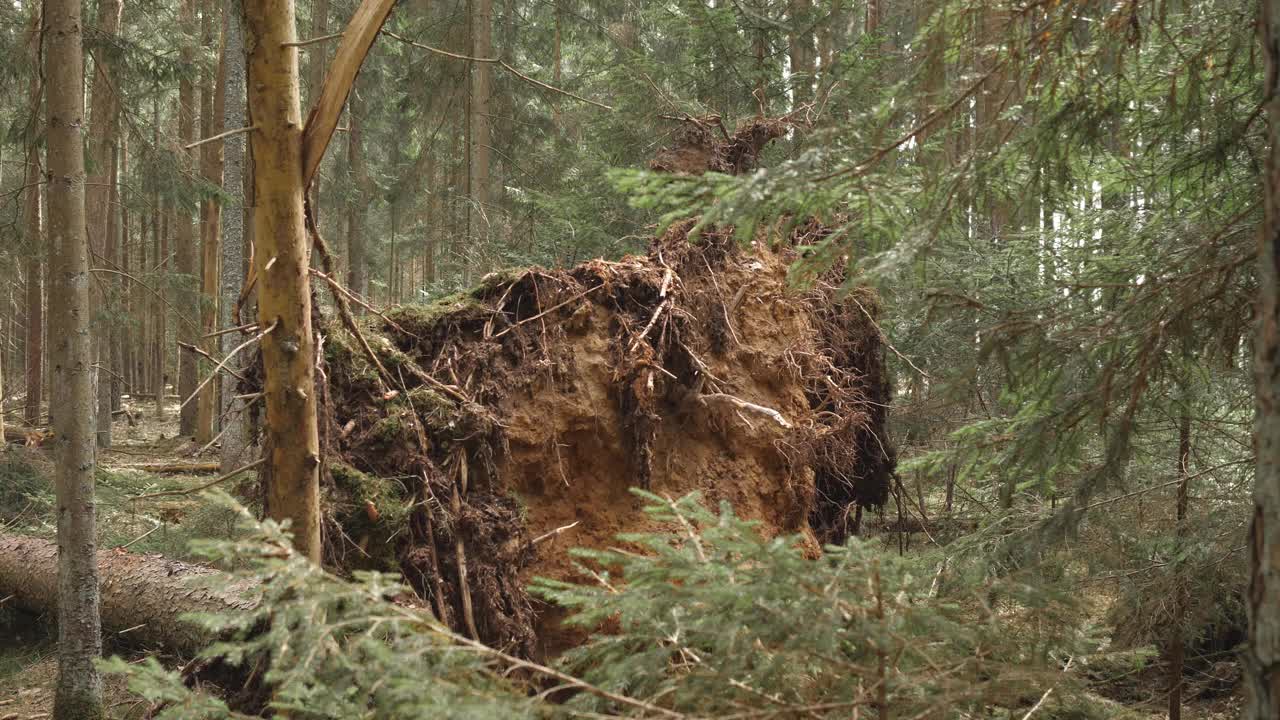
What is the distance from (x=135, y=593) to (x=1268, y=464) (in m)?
7.20

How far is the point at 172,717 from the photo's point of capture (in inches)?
94.1

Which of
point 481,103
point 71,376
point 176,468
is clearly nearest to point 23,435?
point 176,468

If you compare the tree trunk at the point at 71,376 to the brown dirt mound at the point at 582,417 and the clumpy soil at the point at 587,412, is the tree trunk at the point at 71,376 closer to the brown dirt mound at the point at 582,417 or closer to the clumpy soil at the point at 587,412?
the clumpy soil at the point at 587,412

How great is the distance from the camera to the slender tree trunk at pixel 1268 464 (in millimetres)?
2117

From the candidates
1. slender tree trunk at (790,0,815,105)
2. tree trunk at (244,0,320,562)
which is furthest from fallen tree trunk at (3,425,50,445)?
slender tree trunk at (790,0,815,105)

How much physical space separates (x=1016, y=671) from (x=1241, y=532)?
10.5 feet

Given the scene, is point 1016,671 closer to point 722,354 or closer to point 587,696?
point 587,696

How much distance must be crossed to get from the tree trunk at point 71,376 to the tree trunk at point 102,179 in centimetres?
116

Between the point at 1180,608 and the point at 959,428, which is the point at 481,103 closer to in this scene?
the point at 959,428

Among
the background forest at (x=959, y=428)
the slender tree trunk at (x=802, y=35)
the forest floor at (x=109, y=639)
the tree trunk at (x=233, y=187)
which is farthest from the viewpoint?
the slender tree trunk at (x=802, y=35)

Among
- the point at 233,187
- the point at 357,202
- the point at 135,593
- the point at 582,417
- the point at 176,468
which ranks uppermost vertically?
the point at 357,202

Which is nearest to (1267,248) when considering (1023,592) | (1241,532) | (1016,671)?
(1023,592)

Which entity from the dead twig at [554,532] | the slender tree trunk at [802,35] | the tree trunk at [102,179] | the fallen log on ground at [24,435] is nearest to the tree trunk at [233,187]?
the tree trunk at [102,179]

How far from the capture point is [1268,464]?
7.22 ft
